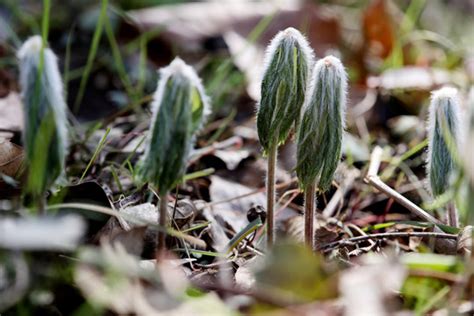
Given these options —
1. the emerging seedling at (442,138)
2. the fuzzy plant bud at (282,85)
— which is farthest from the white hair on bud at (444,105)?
the fuzzy plant bud at (282,85)

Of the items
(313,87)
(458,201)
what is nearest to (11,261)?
(313,87)

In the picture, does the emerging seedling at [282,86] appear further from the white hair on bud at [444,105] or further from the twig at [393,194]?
the twig at [393,194]

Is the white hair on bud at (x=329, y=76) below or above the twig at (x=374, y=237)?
above

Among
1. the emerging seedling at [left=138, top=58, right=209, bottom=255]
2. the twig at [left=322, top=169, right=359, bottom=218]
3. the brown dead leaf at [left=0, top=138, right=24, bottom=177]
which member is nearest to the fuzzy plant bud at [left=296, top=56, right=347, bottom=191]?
the emerging seedling at [left=138, top=58, right=209, bottom=255]

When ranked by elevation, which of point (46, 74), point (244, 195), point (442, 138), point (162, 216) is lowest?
point (244, 195)

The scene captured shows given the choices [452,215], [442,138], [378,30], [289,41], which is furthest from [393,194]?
[378,30]

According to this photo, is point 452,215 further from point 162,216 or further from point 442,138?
point 162,216

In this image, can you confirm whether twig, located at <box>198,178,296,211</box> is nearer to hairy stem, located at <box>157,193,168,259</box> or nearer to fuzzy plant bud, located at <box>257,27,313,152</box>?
fuzzy plant bud, located at <box>257,27,313,152</box>
